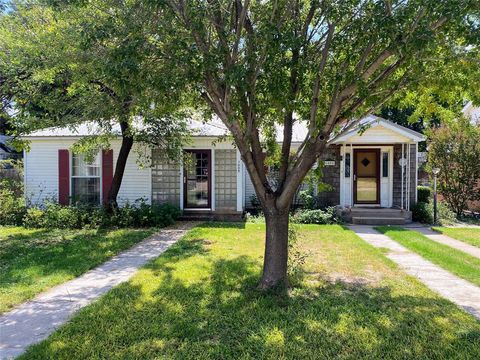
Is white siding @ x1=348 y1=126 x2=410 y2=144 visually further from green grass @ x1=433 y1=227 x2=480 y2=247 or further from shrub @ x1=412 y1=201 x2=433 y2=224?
green grass @ x1=433 y1=227 x2=480 y2=247

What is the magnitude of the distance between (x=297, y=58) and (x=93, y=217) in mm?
8929

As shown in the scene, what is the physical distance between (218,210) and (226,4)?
28.8 ft

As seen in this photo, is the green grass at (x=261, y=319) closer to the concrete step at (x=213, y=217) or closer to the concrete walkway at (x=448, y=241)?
the concrete walkway at (x=448, y=241)

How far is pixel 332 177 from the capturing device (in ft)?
46.4

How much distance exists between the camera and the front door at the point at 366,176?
1436cm

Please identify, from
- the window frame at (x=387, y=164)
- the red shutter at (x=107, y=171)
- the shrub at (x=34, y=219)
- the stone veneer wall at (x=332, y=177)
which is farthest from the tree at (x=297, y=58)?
the red shutter at (x=107, y=171)

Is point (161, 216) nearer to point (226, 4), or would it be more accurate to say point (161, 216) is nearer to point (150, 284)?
point (150, 284)

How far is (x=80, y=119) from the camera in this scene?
8859 millimetres

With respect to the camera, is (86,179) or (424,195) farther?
(424,195)

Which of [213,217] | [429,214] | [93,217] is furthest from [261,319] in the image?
[429,214]

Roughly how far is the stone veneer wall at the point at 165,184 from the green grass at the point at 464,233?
8.49 meters

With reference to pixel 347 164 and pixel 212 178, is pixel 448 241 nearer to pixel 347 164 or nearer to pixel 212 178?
pixel 347 164

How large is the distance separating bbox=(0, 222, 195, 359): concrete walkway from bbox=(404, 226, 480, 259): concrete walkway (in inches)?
268

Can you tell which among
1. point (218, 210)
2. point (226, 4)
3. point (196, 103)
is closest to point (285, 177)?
point (196, 103)
